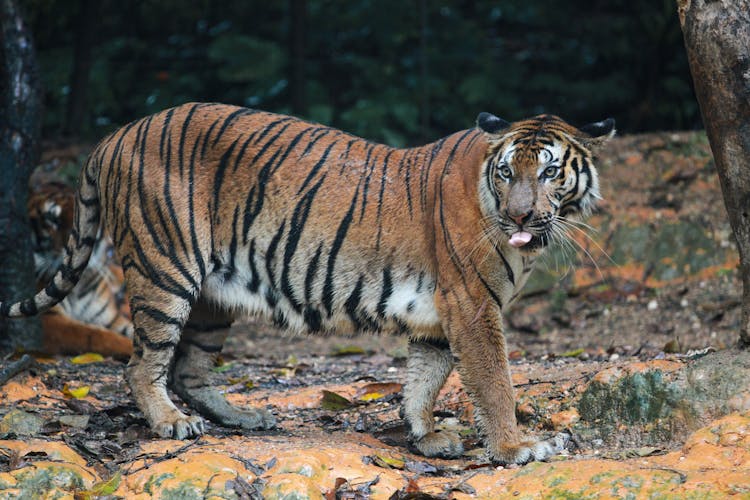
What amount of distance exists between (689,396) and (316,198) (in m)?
2.09

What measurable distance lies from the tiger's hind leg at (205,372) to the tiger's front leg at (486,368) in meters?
1.29

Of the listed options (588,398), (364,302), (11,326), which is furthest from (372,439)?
(11,326)

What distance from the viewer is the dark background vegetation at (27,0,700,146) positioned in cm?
1102

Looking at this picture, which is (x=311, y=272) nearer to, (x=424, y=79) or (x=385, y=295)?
(x=385, y=295)

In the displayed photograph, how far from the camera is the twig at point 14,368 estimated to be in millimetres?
5453

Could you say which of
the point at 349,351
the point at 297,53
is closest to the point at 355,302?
the point at 349,351

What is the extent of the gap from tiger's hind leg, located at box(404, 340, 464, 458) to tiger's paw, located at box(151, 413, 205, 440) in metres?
1.07

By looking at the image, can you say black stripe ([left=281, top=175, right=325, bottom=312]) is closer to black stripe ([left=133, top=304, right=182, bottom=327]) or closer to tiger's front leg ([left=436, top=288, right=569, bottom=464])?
black stripe ([left=133, top=304, right=182, bottom=327])

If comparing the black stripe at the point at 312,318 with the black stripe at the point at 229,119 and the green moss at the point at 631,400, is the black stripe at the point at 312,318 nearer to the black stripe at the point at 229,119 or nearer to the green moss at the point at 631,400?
the black stripe at the point at 229,119

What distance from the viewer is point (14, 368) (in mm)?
5566

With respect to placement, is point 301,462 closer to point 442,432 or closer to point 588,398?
point 442,432

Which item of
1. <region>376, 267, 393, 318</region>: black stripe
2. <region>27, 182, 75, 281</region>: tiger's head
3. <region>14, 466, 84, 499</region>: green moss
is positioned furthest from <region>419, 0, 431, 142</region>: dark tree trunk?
<region>14, 466, 84, 499</region>: green moss

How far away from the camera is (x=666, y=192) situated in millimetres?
9773

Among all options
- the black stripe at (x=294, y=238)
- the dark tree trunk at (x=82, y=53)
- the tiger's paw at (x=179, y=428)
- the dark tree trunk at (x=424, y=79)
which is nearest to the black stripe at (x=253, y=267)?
the black stripe at (x=294, y=238)
